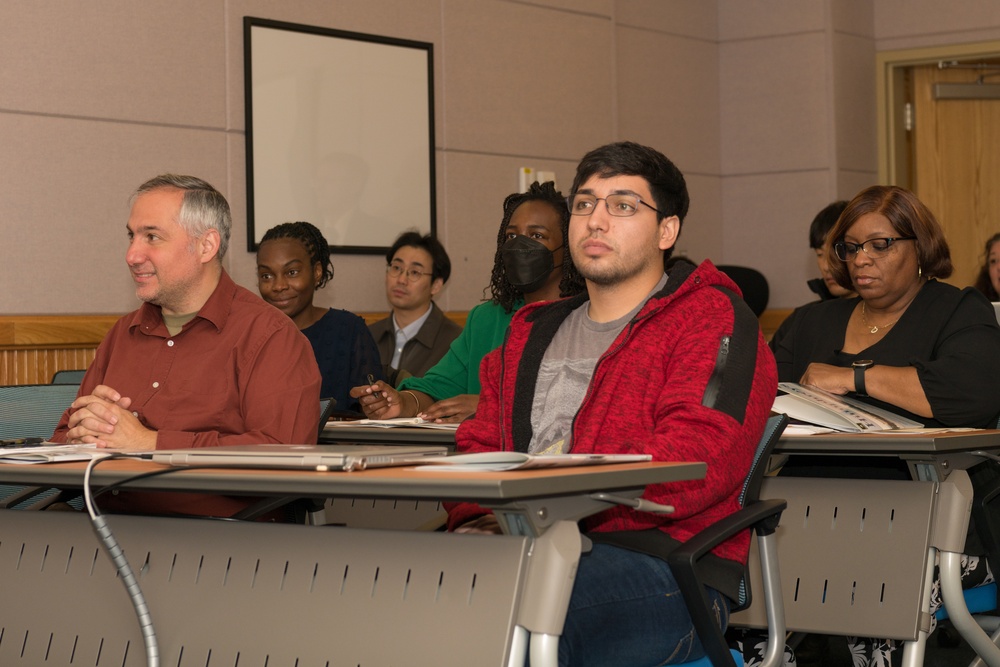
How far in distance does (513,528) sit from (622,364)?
603 millimetres

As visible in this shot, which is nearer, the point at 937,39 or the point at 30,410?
the point at 30,410

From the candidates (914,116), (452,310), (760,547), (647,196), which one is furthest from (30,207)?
(914,116)

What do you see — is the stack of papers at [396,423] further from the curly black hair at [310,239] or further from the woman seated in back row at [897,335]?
the curly black hair at [310,239]

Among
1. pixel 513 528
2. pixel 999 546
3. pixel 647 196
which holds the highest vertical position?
pixel 647 196

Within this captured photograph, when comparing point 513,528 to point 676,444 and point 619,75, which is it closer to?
point 676,444

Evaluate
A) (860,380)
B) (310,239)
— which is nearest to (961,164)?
(310,239)

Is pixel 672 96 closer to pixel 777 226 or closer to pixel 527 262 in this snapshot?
pixel 777 226

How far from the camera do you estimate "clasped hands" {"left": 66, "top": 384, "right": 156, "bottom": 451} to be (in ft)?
7.25

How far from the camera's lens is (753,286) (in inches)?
263

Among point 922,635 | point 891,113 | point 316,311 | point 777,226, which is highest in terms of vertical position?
point 891,113

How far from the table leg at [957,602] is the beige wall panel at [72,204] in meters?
3.20

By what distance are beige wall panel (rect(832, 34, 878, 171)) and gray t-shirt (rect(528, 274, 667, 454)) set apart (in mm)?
4756

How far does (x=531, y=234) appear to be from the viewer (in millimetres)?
3230

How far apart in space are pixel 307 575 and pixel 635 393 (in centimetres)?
64
